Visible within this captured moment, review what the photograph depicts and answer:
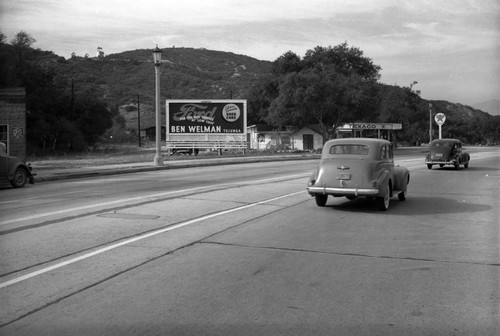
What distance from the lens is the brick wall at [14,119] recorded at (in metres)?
23.8

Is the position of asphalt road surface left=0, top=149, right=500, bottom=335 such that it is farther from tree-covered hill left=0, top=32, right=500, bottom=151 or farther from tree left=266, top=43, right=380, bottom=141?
tree left=266, top=43, right=380, bottom=141

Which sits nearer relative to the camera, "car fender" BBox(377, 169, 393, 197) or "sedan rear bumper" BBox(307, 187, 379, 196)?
"sedan rear bumper" BBox(307, 187, 379, 196)

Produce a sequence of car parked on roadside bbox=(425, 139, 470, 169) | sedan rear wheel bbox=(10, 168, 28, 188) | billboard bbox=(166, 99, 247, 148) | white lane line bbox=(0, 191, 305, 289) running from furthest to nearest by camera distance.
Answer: billboard bbox=(166, 99, 247, 148) < car parked on roadside bbox=(425, 139, 470, 169) < sedan rear wheel bbox=(10, 168, 28, 188) < white lane line bbox=(0, 191, 305, 289)

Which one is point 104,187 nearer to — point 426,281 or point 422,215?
point 422,215

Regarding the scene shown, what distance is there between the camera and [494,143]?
303 ft

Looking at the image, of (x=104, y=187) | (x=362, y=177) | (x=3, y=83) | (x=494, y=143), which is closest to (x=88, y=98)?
(x=3, y=83)

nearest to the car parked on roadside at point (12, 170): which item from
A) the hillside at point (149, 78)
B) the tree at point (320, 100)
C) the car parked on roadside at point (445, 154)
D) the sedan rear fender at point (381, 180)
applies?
the sedan rear fender at point (381, 180)

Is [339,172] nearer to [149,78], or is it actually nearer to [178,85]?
[178,85]

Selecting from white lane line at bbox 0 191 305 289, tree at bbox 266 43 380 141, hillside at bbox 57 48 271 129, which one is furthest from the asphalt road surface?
hillside at bbox 57 48 271 129

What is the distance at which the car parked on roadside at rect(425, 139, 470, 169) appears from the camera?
26875mm

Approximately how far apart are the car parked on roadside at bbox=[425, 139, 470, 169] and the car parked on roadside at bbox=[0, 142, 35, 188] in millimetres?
18642

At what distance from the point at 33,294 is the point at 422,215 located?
27.9 ft

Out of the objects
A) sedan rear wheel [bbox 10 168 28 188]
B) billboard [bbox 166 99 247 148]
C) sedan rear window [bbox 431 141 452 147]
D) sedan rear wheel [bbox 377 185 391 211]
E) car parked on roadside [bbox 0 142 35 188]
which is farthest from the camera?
billboard [bbox 166 99 247 148]

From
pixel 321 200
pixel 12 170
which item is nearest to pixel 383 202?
pixel 321 200
